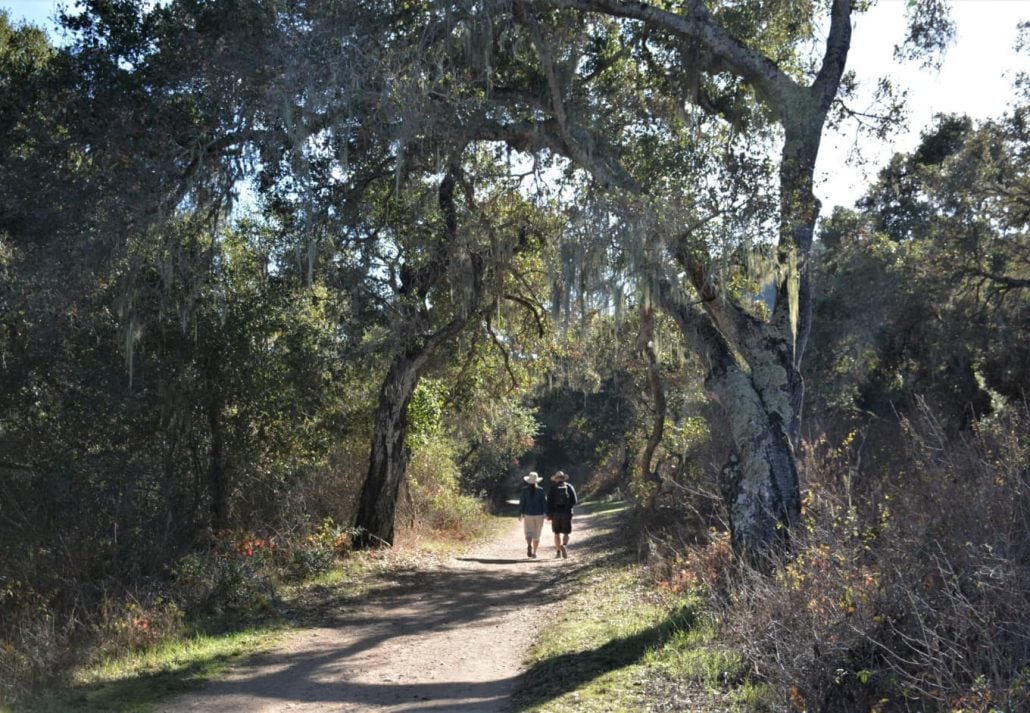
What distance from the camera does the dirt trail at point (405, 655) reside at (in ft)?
26.1

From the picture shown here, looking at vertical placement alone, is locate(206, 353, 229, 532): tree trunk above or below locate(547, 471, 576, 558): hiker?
above

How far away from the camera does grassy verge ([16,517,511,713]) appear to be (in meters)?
7.73

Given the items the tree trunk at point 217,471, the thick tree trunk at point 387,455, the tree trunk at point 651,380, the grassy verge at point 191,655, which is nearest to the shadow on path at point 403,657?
the grassy verge at point 191,655

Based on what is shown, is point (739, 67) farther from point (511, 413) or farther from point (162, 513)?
point (511, 413)

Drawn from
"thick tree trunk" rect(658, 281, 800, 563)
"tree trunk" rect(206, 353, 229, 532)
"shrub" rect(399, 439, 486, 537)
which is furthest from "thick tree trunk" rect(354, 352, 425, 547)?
"thick tree trunk" rect(658, 281, 800, 563)

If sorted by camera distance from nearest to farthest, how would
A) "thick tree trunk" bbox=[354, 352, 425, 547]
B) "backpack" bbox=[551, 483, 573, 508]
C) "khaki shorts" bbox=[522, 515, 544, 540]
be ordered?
"thick tree trunk" bbox=[354, 352, 425, 547] < "backpack" bbox=[551, 483, 573, 508] < "khaki shorts" bbox=[522, 515, 544, 540]

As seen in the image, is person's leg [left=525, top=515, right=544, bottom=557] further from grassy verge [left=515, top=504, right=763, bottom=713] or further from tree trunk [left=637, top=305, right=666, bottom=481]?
grassy verge [left=515, top=504, right=763, bottom=713]

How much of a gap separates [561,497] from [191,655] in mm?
9497

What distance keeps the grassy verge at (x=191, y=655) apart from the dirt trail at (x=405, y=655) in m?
0.23

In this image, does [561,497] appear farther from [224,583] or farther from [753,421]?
[753,421]

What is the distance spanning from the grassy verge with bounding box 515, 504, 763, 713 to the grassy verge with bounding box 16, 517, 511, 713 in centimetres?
301

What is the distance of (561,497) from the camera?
1784 cm

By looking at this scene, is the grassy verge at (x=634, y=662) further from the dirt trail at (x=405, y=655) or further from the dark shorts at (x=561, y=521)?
the dark shorts at (x=561, y=521)

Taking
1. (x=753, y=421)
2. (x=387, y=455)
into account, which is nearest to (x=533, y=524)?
(x=387, y=455)
